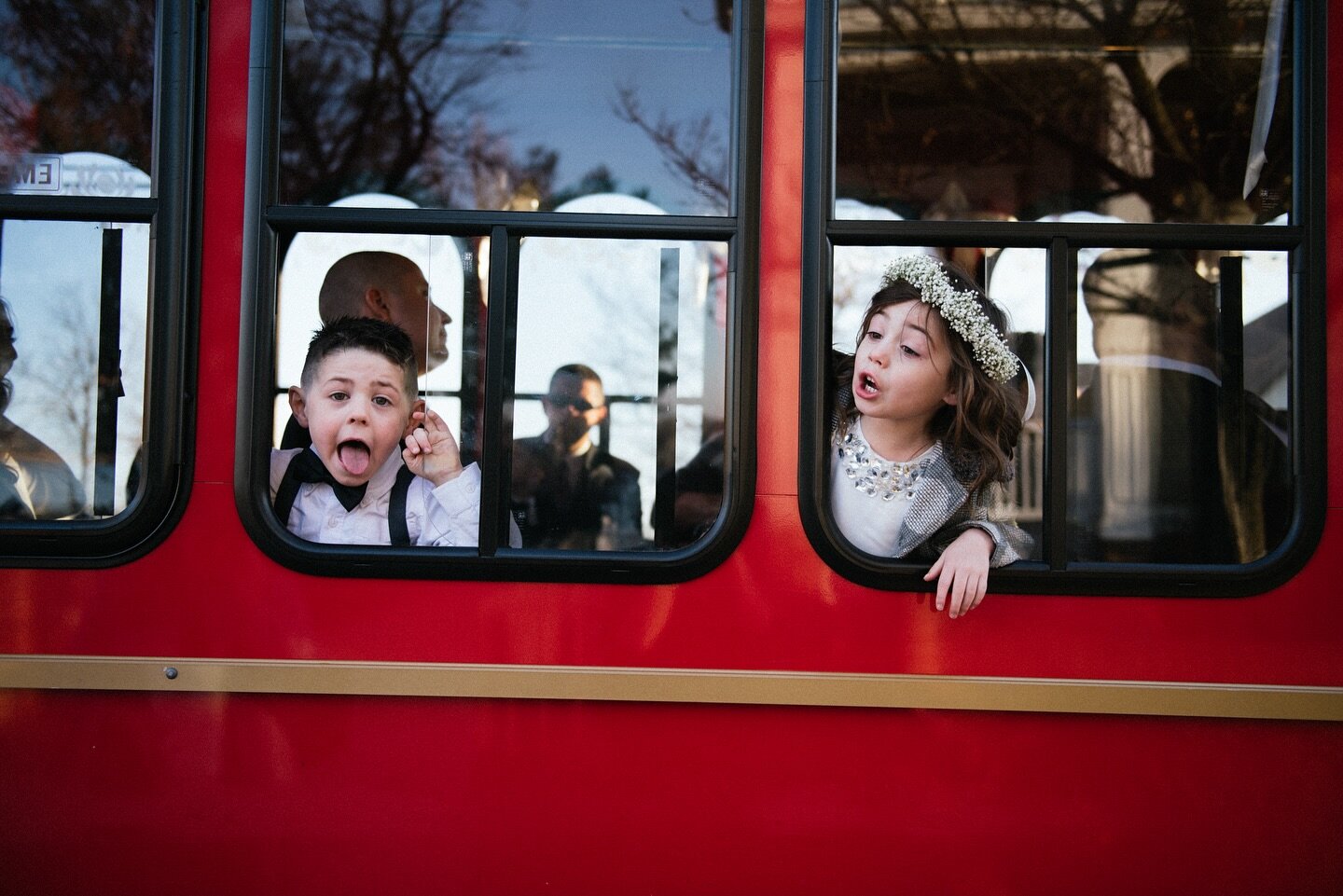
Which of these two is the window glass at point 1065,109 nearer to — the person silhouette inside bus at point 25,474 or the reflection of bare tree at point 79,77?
the reflection of bare tree at point 79,77

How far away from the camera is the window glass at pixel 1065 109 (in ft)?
5.78

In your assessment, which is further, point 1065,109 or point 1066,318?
point 1065,109

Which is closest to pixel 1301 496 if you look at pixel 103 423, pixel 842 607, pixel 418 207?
pixel 842 607

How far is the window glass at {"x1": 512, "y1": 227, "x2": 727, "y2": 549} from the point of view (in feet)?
5.73

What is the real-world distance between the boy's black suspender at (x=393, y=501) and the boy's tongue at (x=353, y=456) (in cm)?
7

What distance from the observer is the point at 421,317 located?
70.6 inches

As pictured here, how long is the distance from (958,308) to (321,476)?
1.41m

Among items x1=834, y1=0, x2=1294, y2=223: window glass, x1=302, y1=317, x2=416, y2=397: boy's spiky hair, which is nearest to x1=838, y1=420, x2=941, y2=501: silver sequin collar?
x1=834, y1=0, x2=1294, y2=223: window glass

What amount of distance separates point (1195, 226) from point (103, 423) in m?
2.31

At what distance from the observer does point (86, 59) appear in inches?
69.1

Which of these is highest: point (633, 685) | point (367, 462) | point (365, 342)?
point (365, 342)

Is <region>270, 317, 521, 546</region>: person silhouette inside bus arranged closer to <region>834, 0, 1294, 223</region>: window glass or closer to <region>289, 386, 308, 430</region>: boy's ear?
<region>289, 386, 308, 430</region>: boy's ear

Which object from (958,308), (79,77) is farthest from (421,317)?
(958,308)

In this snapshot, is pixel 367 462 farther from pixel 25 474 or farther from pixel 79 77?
pixel 79 77
